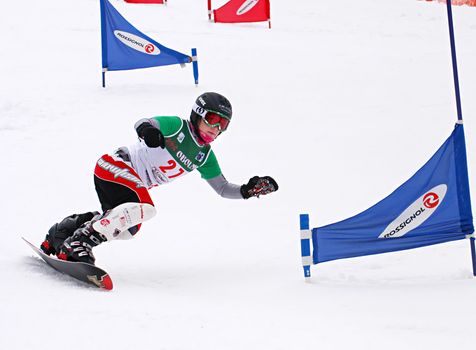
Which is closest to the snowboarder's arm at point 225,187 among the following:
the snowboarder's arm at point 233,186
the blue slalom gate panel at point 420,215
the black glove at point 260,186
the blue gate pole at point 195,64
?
the snowboarder's arm at point 233,186

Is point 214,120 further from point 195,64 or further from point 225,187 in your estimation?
point 195,64

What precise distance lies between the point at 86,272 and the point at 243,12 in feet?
41.7

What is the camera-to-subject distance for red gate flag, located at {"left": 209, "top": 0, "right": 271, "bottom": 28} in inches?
→ 646

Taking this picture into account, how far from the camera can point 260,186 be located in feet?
17.6

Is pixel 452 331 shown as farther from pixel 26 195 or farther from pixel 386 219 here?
pixel 26 195

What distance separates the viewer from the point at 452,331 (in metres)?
4.05

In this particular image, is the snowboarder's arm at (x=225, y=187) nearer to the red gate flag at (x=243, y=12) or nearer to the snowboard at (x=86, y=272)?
the snowboard at (x=86, y=272)

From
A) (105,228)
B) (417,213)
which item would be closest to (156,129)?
(105,228)

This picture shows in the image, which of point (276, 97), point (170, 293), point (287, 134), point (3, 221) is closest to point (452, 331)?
point (170, 293)

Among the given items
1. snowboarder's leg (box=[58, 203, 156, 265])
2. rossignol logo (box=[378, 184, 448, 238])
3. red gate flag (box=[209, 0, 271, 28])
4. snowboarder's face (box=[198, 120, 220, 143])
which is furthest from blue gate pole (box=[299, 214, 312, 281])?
red gate flag (box=[209, 0, 271, 28])

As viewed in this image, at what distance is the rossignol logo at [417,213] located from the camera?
202 inches

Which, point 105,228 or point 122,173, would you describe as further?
point 122,173

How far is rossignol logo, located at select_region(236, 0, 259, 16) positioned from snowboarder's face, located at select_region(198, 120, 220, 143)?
1176 centimetres

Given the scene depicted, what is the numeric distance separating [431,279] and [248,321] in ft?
5.64
